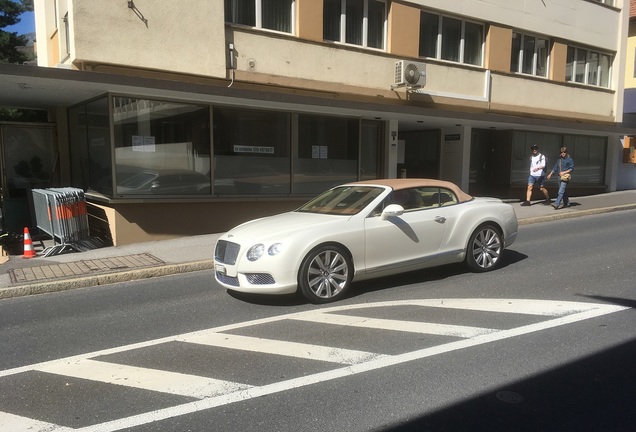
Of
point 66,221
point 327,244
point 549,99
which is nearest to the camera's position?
point 327,244

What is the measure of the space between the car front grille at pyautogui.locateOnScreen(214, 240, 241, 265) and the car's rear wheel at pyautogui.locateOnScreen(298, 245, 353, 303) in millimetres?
845

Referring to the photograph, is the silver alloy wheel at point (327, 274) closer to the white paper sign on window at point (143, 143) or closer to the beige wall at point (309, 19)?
the white paper sign on window at point (143, 143)

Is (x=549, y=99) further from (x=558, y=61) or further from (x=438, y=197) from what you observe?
(x=438, y=197)

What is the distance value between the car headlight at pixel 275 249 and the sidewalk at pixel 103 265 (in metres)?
2.97

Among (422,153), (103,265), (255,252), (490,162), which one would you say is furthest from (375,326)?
(490,162)

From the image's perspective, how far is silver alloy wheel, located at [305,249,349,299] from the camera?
617 cm

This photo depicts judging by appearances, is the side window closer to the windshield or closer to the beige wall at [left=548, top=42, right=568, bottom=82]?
the windshield

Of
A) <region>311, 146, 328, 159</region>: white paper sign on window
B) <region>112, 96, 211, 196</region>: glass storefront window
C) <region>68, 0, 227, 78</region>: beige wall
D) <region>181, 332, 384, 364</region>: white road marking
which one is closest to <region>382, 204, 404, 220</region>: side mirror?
<region>181, 332, 384, 364</region>: white road marking

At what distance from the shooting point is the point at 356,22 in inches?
551

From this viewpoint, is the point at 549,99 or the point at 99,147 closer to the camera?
the point at 99,147

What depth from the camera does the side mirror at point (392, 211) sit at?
21.5 feet

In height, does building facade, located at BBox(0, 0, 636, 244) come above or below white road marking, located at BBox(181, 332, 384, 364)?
above

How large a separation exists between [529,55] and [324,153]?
979 centimetres

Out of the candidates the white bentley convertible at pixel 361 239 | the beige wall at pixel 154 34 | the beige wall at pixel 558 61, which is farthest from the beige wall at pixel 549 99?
the white bentley convertible at pixel 361 239
